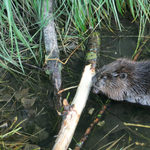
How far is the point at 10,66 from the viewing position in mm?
3133

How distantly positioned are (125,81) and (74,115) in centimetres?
84

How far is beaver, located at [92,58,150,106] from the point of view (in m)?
2.60

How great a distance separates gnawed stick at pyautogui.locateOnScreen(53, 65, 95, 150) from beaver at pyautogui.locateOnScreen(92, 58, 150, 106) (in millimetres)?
109

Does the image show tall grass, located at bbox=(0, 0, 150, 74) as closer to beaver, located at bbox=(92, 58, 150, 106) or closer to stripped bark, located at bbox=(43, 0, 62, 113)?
stripped bark, located at bbox=(43, 0, 62, 113)

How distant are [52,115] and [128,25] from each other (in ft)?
7.71

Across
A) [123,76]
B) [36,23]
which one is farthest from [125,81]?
[36,23]

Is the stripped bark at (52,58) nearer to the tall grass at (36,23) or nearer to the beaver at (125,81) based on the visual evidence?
the tall grass at (36,23)

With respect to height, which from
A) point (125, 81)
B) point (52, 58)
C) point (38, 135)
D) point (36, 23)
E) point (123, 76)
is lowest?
point (38, 135)

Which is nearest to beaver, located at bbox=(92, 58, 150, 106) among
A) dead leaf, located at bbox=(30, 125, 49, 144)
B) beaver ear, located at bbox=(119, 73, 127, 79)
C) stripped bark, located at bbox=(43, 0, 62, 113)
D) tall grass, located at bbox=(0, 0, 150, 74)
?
beaver ear, located at bbox=(119, 73, 127, 79)

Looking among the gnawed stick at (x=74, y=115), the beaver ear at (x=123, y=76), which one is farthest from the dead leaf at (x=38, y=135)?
the beaver ear at (x=123, y=76)

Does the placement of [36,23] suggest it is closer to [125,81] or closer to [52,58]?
[52,58]

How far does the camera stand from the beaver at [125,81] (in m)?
2.60

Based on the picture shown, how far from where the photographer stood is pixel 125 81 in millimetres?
2639

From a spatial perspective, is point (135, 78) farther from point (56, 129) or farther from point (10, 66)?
point (10, 66)
